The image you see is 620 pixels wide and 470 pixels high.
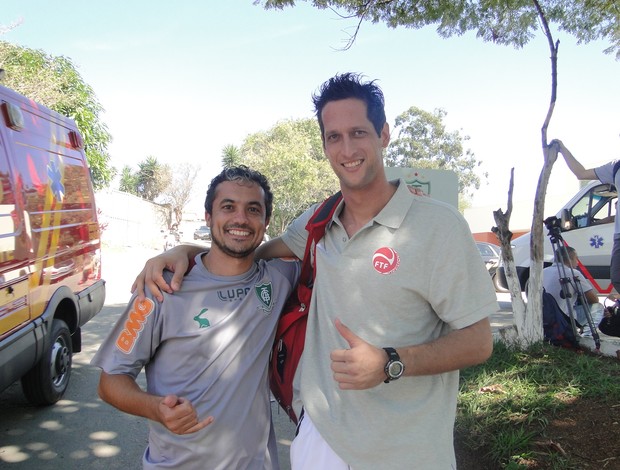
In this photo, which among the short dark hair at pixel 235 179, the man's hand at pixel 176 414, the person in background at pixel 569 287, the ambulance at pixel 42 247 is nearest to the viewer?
the man's hand at pixel 176 414

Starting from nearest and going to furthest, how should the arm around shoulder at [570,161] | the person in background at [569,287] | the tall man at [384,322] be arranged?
the tall man at [384,322]
the arm around shoulder at [570,161]
the person in background at [569,287]

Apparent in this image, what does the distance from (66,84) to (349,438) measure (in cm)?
1667

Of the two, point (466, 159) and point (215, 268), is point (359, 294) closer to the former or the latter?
point (215, 268)

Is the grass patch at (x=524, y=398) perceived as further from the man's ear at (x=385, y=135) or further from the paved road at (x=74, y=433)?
the man's ear at (x=385, y=135)

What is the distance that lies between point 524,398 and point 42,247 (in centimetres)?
408

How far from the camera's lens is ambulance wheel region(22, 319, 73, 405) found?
4.47m

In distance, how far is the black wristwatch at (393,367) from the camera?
1492 mm

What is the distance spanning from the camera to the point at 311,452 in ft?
Answer: 5.81

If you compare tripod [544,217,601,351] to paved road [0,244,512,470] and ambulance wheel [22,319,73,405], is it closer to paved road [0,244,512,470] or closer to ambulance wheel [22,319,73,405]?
paved road [0,244,512,470]

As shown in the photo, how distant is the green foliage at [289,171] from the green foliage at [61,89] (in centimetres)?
1665

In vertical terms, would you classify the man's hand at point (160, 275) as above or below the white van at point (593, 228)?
above

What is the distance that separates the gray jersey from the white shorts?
25 cm

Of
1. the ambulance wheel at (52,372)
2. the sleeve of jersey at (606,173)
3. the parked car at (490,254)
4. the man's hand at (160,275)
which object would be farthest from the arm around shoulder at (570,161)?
the parked car at (490,254)

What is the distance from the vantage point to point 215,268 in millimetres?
2207
